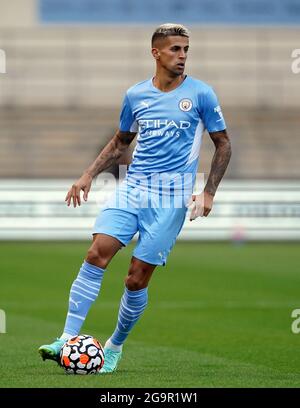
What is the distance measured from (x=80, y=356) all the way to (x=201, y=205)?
1387 mm

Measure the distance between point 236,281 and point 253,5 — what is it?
1386cm

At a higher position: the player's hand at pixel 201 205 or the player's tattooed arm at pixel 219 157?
the player's tattooed arm at pixel 219 157

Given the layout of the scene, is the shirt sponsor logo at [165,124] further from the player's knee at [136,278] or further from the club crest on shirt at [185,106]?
the player's knee at [136,278]

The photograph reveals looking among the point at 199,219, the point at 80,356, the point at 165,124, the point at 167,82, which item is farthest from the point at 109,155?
the point at 199,219

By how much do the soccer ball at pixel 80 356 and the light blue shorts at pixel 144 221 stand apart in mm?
749

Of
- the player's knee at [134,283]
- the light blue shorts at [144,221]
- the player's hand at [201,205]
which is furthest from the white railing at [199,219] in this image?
the player's hand at [201,205]

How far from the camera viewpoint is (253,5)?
29.3 metres

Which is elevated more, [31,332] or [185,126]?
[185,126]

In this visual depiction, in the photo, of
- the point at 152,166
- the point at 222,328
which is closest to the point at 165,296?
the point at 222,328

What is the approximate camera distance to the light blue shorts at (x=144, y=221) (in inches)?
335

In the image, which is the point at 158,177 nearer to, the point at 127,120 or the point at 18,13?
the point at 127,120

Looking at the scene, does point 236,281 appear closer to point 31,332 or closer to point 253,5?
point 31,332

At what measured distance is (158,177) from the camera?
341 inches
